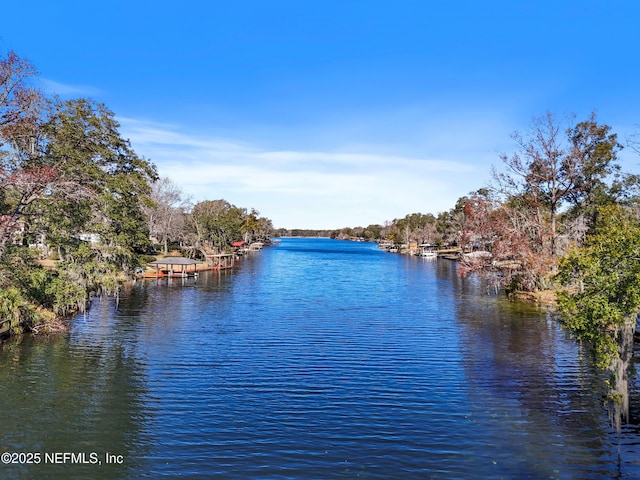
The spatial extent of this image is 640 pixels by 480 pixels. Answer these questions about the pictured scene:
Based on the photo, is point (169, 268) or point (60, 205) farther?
point (169, 268)

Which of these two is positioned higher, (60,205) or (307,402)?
(60,205)

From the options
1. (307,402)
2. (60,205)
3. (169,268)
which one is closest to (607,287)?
(307,402)

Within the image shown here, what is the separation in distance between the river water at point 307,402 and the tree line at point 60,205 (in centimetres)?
282

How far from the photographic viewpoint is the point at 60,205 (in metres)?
29.1

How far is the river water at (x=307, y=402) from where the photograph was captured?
12.0 meters

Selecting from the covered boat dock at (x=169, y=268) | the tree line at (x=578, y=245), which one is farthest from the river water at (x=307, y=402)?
the covered boat dock at (x=169, y=268)

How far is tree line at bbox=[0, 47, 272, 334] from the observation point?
77.8 ft

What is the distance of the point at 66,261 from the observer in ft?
102

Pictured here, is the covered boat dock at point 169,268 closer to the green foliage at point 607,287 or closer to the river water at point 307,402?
the river water at point 307,402

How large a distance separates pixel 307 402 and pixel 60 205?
21861 mm

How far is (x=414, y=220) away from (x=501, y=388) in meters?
171

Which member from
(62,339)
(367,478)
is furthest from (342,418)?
(62,339)

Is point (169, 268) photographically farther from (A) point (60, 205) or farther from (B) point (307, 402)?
(B) point (307, 402)

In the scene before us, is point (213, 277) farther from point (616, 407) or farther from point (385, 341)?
point (616, 407)
